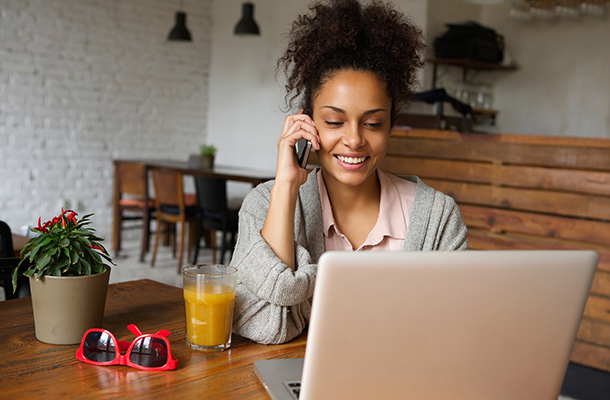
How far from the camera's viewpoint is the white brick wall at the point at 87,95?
4.70 metres

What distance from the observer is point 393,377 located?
0.67 meters

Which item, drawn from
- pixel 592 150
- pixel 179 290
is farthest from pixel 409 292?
pixel 592 150

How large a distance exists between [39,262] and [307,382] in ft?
1.63

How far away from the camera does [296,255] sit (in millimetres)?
1095

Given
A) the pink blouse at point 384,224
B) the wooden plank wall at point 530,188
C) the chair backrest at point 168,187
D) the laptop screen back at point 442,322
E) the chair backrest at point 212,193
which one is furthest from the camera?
the chair backrest at point 168,187

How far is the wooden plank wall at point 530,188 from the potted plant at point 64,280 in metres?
2.18

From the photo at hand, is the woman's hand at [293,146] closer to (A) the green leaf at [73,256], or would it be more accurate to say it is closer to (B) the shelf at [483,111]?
(A) the green leaf at [73,256]

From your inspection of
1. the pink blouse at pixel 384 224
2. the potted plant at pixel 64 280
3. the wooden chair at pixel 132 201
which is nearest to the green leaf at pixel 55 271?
the potted plant at pixel 64 280

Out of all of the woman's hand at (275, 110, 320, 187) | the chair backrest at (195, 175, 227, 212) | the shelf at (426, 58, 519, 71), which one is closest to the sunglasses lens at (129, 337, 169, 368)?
the woman's hand at (275, 110, 320, 187)

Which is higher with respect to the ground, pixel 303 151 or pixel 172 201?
pixel 303 151

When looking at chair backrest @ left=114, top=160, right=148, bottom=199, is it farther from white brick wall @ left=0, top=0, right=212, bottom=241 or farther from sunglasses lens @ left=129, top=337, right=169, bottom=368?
sunglasses lens @ left=129, top=337, right=169, bottom=368

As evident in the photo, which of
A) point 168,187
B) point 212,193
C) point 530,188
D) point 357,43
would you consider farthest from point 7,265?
point 168,187

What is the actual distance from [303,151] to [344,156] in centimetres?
9

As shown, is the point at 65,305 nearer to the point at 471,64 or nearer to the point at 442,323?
the point at 442,323
